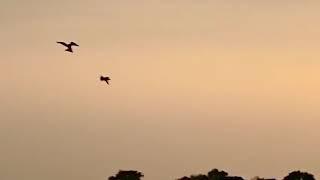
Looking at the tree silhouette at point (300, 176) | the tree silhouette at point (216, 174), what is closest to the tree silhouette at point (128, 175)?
the tree silhouette at point (216, 174)

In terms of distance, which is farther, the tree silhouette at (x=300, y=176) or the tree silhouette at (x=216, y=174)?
the tree silhouette at (x=216, y=174)

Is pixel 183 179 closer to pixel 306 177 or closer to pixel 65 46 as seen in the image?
pixel 306 177

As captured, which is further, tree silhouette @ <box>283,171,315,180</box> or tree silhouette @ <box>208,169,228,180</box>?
tree silhouette @ <box>208,169,228,180</box>

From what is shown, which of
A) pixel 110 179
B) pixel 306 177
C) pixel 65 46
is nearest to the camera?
pixel 65 46

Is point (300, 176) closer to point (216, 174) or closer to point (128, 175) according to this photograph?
point (216, 174)

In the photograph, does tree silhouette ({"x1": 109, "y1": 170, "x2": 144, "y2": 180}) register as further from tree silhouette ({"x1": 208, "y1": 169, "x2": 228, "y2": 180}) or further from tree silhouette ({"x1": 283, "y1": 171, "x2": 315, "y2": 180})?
tree silhouette ({"x1": 283, "y1": 171, "x2": 315, "y2": 180})

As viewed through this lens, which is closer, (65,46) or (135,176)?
(65,46)

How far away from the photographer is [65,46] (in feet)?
213

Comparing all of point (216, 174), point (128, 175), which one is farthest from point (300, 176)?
point (128, 175)

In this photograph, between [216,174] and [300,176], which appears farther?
[216,174]

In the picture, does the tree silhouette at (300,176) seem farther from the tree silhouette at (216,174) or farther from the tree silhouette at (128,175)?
the tree silhouette at (128,175)

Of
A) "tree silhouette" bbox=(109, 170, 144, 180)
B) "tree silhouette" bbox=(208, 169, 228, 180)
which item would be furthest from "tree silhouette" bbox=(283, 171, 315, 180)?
"tree silhouette" bbox=(109, 170, 144, 180)

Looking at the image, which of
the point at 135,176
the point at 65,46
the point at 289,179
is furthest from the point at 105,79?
the point at 289,179

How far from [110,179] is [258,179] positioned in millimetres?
18598
